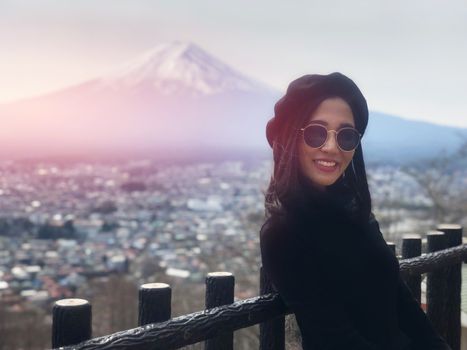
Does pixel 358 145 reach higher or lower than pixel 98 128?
lower

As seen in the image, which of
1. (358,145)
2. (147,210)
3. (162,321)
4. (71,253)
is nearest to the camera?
(162,321)

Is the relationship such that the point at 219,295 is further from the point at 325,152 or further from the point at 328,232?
the point at 325,152

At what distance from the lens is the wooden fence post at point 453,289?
2.23 metres

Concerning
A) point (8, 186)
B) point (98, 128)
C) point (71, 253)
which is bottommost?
point (71, 253)

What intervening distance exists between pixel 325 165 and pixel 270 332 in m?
0.47

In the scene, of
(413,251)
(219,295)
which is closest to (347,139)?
(219,295)

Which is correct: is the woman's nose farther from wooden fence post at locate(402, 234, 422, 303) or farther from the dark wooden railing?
wooden fence post at locate(402, 234, 422, 303)

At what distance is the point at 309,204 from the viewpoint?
134 centimetres

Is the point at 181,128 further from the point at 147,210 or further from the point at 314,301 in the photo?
the point at 314,301

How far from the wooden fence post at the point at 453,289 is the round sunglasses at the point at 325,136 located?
1.00 meters

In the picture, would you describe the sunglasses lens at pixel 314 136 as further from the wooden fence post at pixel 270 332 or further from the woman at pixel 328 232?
the wooden fence post at pixel 270 332

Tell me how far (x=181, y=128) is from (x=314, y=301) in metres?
79.2

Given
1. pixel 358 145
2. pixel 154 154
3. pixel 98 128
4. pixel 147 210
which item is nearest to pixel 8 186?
pixel 147 210

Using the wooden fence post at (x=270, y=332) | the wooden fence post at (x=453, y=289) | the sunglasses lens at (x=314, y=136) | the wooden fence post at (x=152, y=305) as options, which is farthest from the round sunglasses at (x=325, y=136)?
the wooden fence post at (x=453, y=289)
